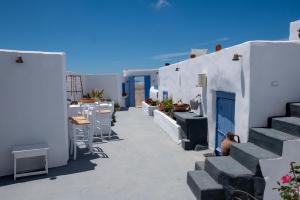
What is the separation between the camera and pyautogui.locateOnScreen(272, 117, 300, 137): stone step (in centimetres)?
509

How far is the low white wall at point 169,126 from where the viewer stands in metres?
9.49

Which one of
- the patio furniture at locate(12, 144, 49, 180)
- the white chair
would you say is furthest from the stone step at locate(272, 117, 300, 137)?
the white chair

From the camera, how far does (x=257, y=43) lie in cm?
591

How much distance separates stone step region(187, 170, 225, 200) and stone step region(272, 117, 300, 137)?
1.94 meters

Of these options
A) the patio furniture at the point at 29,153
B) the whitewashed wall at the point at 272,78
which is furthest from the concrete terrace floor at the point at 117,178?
the whitewashed wall at the point at 272,78

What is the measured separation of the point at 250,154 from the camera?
16.6ft

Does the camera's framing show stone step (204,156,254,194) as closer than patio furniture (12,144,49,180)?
Yes

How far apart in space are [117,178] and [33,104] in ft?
10.2

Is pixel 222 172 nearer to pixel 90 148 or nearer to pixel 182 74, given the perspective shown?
pixel 90 148

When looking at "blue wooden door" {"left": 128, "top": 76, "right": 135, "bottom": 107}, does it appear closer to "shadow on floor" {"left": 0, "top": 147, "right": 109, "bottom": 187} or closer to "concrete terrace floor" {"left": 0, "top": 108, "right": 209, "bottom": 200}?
"concrete terrace floor" {"left": 0, "top": 108, "right": 209, "bottom": 200}

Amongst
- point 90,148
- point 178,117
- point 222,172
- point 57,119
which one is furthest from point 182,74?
point 222,172

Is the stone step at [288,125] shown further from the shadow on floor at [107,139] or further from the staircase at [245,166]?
the shadow on floor at [107,139]

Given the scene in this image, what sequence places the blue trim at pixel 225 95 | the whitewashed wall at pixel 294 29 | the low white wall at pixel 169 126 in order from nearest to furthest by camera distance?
the blue trim at pixel 225 95
the whitewashed wall at pixel 294 29
the low white wall at pixel 169 126

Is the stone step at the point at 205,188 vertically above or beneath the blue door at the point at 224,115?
beneath
